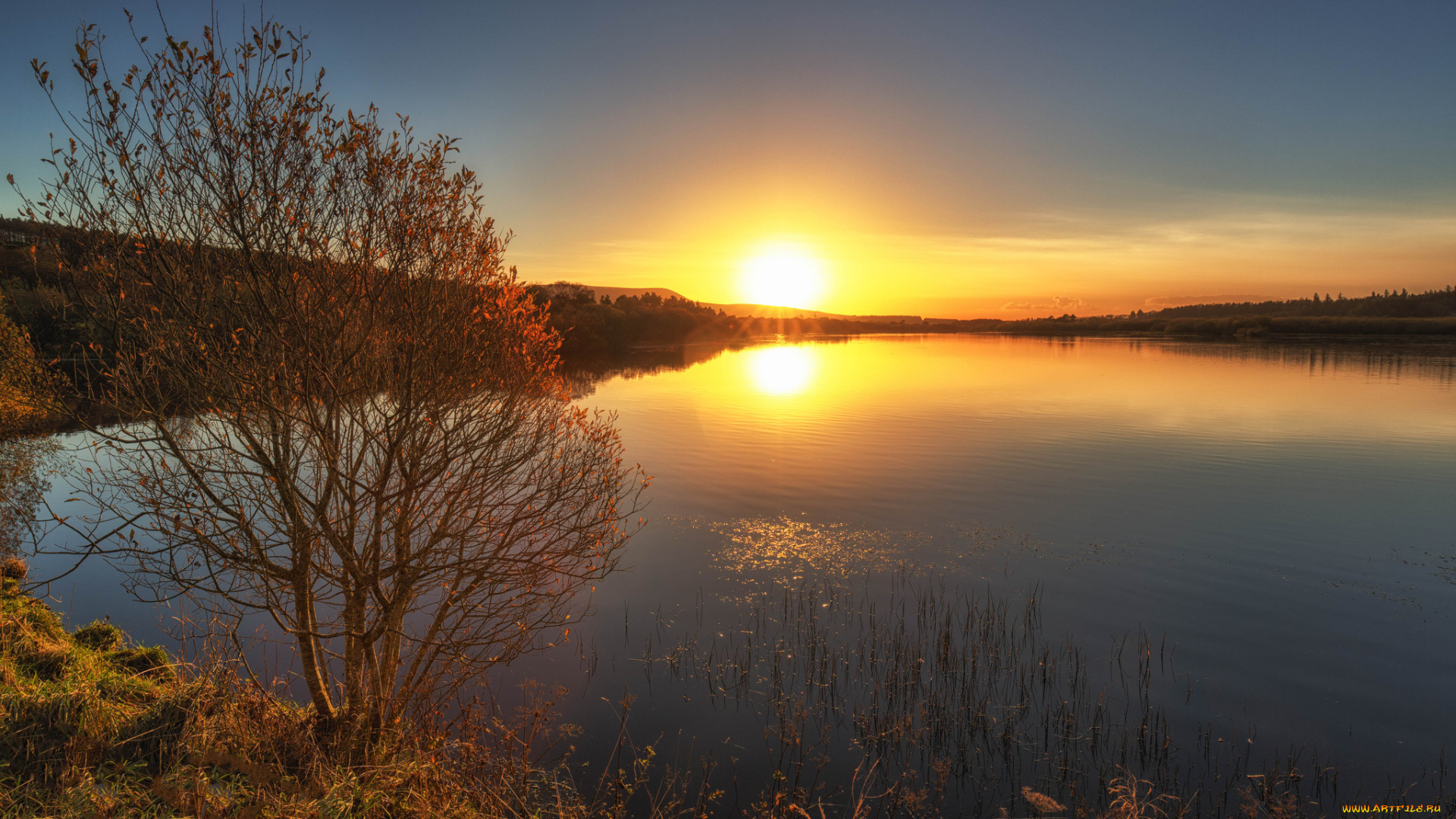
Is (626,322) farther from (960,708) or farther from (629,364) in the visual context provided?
(960,708)

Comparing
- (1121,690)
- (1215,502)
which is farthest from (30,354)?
(1215,502)

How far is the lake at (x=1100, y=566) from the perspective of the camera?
913 centimetres

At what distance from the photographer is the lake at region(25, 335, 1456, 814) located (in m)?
9.13

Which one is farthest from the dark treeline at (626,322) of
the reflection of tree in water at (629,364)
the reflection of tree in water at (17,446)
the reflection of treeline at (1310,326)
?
the reflection of treeline at (1310,326)

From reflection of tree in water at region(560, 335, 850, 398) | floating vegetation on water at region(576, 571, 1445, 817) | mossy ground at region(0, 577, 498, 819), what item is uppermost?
reflection of tree in water at region(560, 335, 850, 398)

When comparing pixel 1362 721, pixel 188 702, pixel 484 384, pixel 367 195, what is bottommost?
pixel 1362 721

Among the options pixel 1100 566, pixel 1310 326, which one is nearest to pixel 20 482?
pixel 1100 566

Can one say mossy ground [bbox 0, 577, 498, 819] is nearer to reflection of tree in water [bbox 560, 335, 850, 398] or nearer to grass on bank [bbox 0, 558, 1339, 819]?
grass on bank [bbox 0, 558, 1339, 819]

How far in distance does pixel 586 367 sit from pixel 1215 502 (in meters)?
55.6

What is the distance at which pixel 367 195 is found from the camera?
6988 mm

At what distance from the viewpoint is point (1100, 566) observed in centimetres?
1423

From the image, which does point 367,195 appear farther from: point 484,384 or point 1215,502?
point 1215,502

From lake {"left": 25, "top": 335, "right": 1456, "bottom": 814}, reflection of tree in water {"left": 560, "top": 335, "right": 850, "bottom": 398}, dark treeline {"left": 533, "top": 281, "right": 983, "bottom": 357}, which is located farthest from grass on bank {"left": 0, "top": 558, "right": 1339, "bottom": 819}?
dark treeline {"left": 533, "top": 281, "right": 983, "bottom": 357}

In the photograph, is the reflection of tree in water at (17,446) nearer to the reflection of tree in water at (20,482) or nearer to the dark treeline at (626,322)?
the reflection of tree in water at (20,482)
